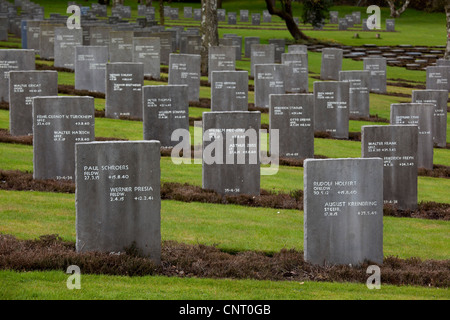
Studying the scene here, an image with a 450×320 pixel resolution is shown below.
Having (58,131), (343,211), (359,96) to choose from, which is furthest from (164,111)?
(359,96)

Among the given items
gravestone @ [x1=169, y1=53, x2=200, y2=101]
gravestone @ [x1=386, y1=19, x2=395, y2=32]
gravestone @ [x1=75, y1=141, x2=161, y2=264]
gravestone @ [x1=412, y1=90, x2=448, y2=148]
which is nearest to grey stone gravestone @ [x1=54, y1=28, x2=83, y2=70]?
gravestone @ [x1=169, y1=53, x2=200, y2=101]

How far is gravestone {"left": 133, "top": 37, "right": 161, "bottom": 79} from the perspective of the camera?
30.2m

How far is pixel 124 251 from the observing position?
1064 centimetres

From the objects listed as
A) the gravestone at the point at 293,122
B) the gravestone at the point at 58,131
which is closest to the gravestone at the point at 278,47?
the gravestone at the point at 293,122

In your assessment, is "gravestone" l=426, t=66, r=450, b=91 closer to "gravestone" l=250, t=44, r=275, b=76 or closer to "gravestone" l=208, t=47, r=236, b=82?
"gravestone" l=250, t=44, r=275, b=76

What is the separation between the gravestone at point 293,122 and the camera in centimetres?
1888

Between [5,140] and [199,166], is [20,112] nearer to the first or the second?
[5,140]

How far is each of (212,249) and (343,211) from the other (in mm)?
1603

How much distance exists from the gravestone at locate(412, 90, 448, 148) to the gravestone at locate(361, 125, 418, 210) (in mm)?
7120

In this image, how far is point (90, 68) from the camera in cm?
2545

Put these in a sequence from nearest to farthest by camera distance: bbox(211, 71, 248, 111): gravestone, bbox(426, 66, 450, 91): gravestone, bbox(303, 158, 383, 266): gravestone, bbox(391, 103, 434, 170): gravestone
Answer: bbox(303, 158, 383, 266): gravestone, bbox(391, 103, 434, 170): gravestone, bbox(211, 71, 248, 111): gravestone, bbox(426, 66, 450, 91): gravestone

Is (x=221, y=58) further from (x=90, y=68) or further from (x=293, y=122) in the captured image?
(x=293, y=122)

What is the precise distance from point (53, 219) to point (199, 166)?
529cm

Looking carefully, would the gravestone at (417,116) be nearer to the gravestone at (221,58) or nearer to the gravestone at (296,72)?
the gravestone at (296,72)
